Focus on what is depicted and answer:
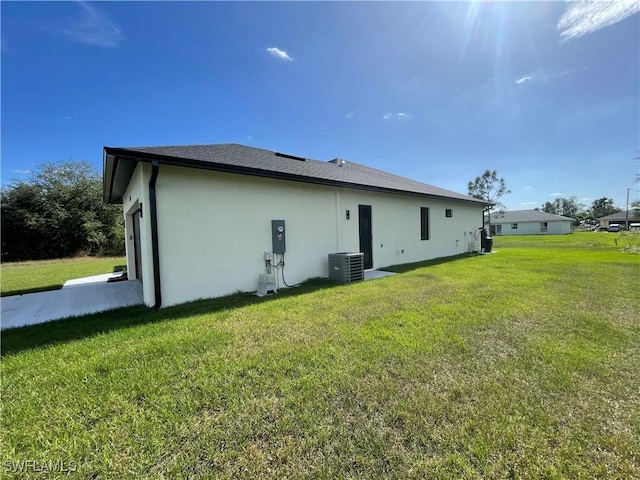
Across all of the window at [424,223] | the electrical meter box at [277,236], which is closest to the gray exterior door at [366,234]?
the electrical meter box at [277,236]

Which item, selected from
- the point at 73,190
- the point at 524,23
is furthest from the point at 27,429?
the point at 73,190

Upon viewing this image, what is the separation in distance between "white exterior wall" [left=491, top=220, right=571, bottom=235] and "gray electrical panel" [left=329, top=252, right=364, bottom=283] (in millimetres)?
45779

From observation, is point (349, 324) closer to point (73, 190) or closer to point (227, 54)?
point (227, 54)

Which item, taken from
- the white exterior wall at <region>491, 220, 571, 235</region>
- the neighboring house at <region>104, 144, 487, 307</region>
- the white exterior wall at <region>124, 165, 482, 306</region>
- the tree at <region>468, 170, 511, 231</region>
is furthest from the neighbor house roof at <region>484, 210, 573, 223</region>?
the white exterior wall at <region>124, 165, 482, 306</region>

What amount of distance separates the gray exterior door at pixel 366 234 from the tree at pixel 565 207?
8828 centimetres

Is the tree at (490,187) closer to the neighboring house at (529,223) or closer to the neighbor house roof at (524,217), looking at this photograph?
the neighboring house at (529,223)

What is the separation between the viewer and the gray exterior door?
897cm

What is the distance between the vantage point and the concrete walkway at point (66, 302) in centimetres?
480

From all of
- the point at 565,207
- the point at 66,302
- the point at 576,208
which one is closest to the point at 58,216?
the point at 66,302

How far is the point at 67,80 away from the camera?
8031 mm

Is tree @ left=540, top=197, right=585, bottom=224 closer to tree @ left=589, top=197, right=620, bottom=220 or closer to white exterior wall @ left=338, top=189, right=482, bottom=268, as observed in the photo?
tree @ left=589, top=197, right=620, bottom=220

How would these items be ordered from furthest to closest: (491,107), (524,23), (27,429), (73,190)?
(73,190)
(491,107)
(524,23)
(27,429)

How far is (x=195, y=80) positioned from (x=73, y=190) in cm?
1911

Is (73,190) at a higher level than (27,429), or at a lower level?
higher
